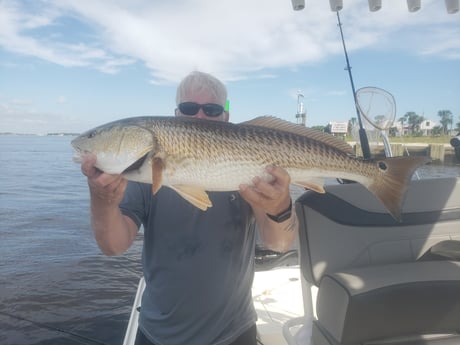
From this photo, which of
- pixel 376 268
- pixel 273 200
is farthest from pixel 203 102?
pixel 376 268

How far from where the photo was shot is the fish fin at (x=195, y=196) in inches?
98.6

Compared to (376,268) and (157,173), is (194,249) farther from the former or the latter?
(376,268)

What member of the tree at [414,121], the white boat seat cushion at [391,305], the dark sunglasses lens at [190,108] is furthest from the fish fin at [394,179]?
the tree at [414,121]

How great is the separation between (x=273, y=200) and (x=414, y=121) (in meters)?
115

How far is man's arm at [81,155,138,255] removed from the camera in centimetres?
247

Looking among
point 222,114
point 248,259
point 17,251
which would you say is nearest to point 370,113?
point 222,114

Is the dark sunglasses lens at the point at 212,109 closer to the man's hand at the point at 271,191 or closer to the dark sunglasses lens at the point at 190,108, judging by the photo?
the dark sunglasses lens at the point at 190,108

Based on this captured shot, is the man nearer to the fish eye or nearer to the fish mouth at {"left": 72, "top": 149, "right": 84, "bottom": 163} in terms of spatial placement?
the fish mouth at {"left": 72, "top": 149, "right": 84, "bottom": 163}

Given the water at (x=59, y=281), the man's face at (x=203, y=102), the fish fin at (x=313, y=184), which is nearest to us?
the fish fin at (x=313, y=184)

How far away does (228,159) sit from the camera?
105 inches

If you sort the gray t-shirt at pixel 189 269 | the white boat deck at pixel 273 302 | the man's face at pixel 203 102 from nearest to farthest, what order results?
the gray t-shirt at pixel 189 269, the man's face at pixel 203 102, the white boat deck at pixel 273 302

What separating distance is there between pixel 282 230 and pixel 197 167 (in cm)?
77

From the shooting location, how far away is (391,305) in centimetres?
284

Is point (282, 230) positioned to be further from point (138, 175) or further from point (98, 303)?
point (98, 303)
